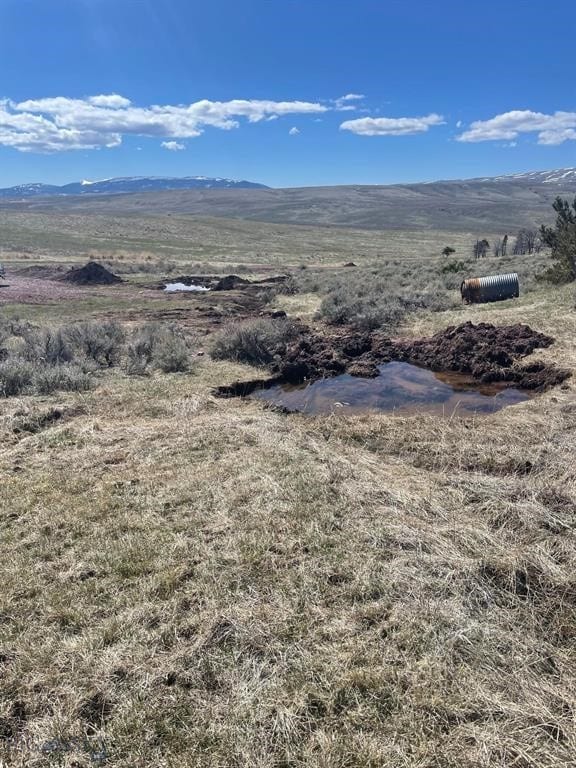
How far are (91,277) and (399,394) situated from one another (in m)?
26.0

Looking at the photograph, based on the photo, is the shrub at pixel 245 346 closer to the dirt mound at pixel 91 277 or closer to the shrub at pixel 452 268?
A: the shrub at pixel 452 268

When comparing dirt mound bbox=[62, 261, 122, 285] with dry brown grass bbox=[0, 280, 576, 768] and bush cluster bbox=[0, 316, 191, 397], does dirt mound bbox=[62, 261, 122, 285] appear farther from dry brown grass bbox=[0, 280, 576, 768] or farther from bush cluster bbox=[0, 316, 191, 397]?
dry brown grass bbox=[0, 280, 576, 768]

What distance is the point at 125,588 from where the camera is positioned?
430cm

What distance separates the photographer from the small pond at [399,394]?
1018 cm

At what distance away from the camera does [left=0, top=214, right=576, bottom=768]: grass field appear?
298 centimetres

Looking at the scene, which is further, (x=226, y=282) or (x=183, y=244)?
(x=183, y=244)

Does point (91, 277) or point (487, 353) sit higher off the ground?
point (91, 277)

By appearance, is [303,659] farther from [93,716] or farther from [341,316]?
[341,316]

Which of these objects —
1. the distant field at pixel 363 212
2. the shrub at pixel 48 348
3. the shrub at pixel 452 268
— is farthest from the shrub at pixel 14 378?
the distant field at pixel 363 212

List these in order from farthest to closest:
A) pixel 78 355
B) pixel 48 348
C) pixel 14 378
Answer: pixel 78 355
pixel 48 348
pixel 14 378

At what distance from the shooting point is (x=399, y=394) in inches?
439

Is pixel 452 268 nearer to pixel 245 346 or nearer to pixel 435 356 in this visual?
pixel 435 356

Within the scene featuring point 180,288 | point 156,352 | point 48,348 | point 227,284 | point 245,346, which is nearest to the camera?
point 48,348

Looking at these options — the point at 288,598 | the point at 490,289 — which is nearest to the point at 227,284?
the point at 490,289
